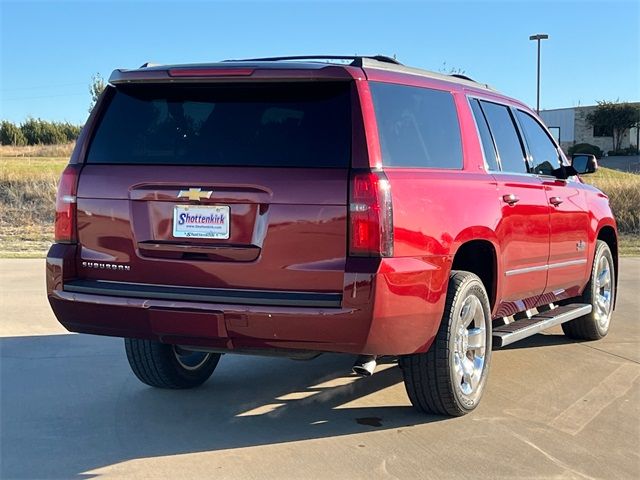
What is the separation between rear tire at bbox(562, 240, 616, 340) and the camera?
6.77 metres

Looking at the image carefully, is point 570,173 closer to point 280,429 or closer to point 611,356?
point 611,356

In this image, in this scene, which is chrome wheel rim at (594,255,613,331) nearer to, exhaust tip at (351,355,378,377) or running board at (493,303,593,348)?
running board at (493,303,593,348)

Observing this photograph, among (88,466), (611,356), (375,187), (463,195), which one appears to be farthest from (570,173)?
(88,466)

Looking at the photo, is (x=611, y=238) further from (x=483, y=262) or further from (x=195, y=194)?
(x=195, y=194)

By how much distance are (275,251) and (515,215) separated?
205 cm

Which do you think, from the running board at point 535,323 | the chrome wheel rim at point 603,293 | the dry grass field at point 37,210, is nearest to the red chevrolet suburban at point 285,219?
the running board at point 535,323

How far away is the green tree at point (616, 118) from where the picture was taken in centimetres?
5250

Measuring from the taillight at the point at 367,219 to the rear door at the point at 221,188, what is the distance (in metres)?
0.06

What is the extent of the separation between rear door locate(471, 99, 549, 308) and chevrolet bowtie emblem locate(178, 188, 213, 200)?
1963mm

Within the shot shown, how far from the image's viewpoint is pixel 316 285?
382 centimetres

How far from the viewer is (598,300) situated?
6.95 meters

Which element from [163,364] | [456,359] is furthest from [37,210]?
[456,359]

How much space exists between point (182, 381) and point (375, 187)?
7.72 feet

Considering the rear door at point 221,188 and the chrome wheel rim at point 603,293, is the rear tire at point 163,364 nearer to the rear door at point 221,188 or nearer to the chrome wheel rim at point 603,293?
the rear door at point 221,188
